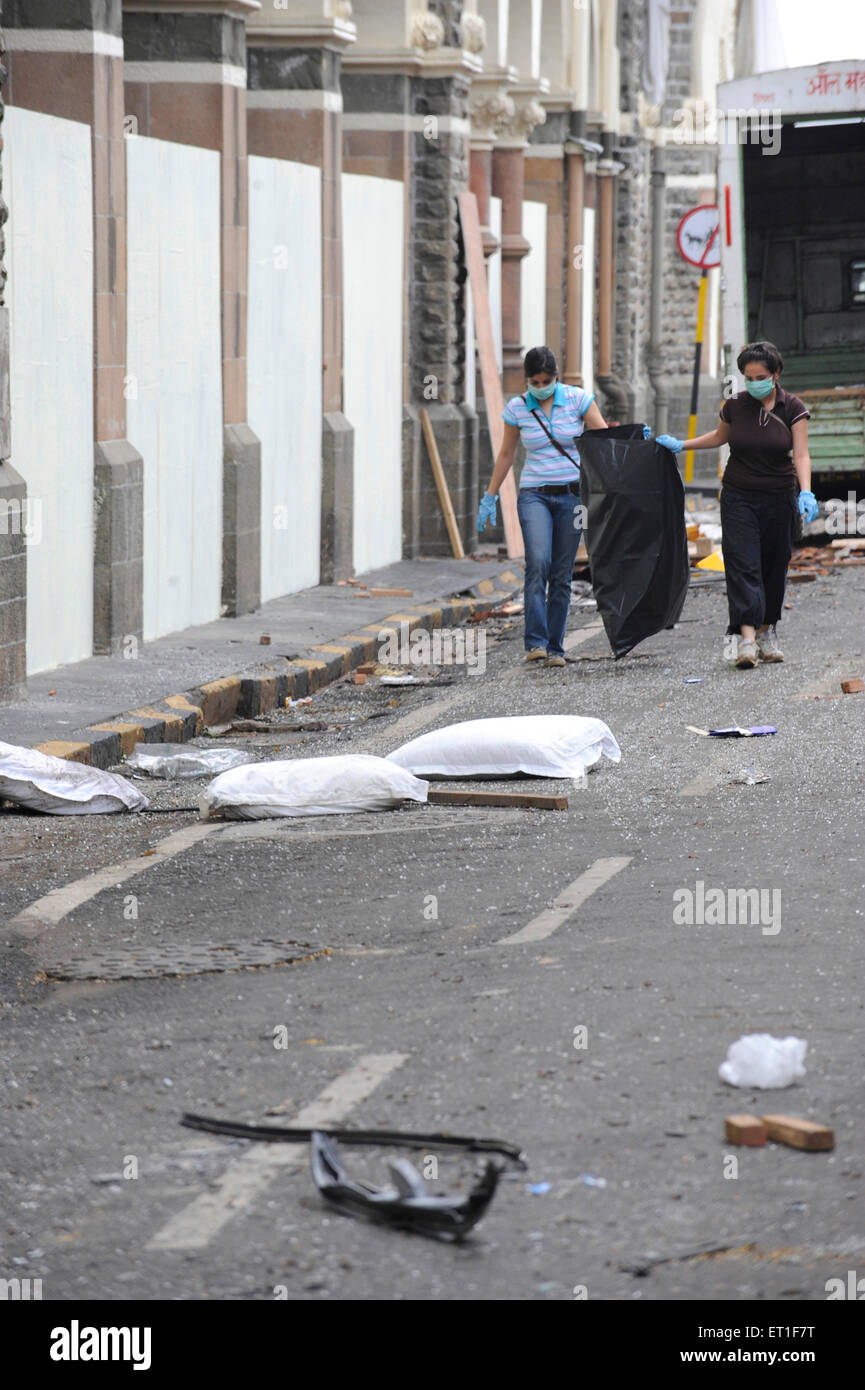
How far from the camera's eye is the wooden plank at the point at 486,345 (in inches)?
788

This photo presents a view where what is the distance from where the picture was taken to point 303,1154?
184 inches

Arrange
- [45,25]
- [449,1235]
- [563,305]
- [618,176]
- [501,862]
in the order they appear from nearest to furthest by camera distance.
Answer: [449,1235] < [501,862] < [45,25] < [563,305] < [618,176]

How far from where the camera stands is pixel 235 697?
39.4 ft

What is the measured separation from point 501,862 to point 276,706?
4.81 m

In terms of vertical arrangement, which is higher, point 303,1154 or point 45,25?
point 45,25

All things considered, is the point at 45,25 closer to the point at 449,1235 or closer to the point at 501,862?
the point at 501,862

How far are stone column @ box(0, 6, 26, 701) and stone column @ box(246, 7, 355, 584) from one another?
19.9 ft

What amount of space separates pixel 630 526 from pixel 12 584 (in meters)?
3.79

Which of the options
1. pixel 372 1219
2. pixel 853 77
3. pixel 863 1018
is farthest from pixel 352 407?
pixel 372 1219

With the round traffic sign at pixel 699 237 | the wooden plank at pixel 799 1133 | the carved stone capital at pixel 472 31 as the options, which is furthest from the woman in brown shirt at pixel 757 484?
the round traffic sign at pixel 699 237

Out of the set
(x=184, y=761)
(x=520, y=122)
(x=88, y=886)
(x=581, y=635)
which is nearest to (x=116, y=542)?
(x=184, y=761)

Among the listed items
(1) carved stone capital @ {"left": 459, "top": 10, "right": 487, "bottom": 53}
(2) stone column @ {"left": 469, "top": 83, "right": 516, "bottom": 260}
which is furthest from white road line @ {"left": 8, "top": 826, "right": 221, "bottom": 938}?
(2) stone column @ {"left": 469, "top": 83, "right": 516, "bottom": 260}

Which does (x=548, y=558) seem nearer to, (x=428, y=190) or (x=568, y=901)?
(x=568, y=901)
